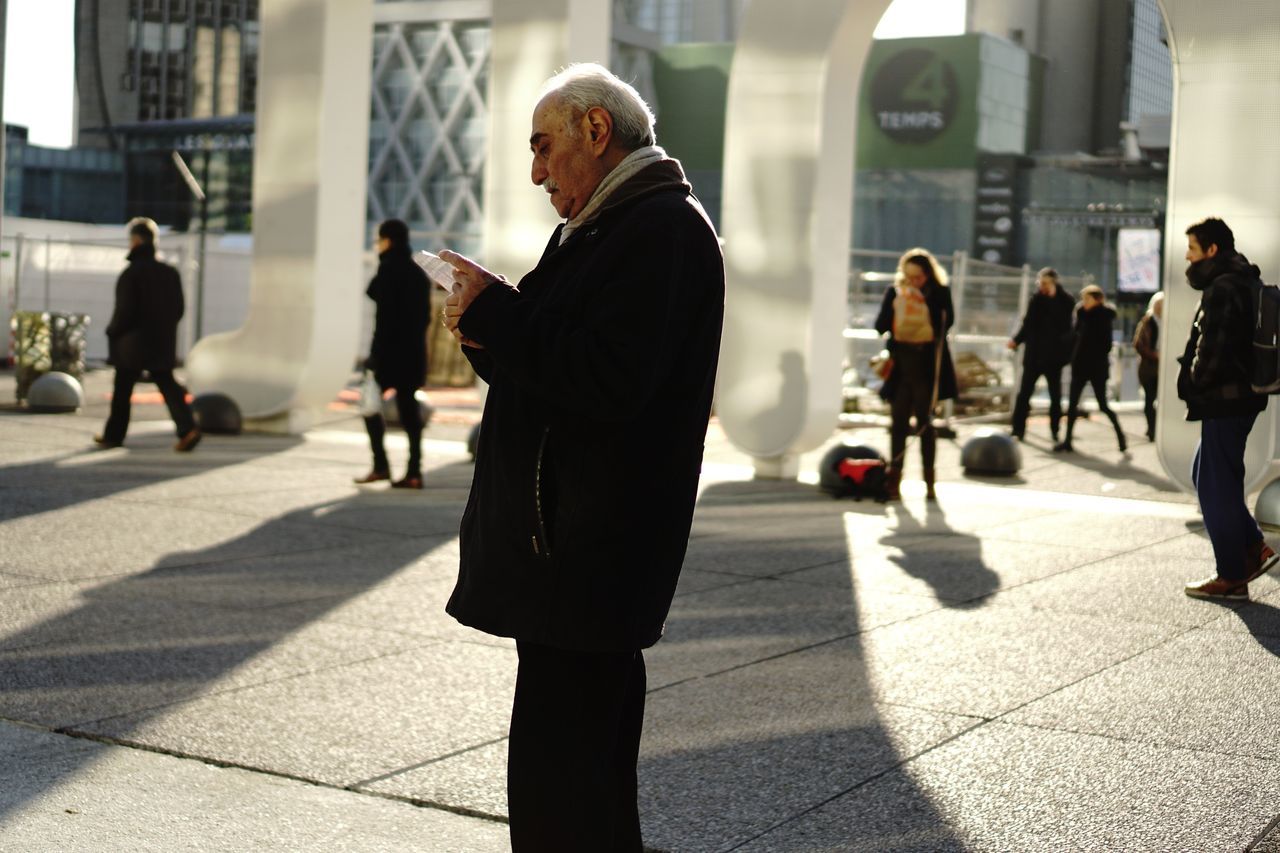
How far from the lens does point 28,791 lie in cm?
428

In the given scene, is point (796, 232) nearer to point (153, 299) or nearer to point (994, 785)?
point (153, 299)

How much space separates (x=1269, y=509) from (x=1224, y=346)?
231 cm

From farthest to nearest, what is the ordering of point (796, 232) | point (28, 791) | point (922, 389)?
point (796, 232) < point (922, 389) < point (28, 791)

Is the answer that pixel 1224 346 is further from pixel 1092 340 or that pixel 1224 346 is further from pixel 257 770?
pixel 1092 340

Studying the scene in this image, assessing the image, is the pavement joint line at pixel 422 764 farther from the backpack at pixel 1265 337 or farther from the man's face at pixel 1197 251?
the man's face at pixel 1197 251

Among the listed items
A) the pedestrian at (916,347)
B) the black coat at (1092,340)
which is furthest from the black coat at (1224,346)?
the black coat at (1092,340)

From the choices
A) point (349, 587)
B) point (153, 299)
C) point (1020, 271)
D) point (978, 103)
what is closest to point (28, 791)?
point (349, 587)

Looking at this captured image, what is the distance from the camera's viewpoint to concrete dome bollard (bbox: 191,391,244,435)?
50.3ft

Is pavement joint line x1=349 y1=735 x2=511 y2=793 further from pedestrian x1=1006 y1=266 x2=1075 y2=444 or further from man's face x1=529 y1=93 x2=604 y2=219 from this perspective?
pedestrian x1=1006 y1=266 x2=1075 y2=444

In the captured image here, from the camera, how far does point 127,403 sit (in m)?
13.8

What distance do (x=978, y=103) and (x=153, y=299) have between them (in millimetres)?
84328

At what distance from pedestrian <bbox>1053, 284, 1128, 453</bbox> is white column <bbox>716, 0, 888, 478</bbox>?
444 cm

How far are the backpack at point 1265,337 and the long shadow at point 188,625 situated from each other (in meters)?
4.29

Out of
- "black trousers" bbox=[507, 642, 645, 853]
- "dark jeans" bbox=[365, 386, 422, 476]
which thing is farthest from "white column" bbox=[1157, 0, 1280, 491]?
"black trousers" bbox=[507, 642, 645, 853]
